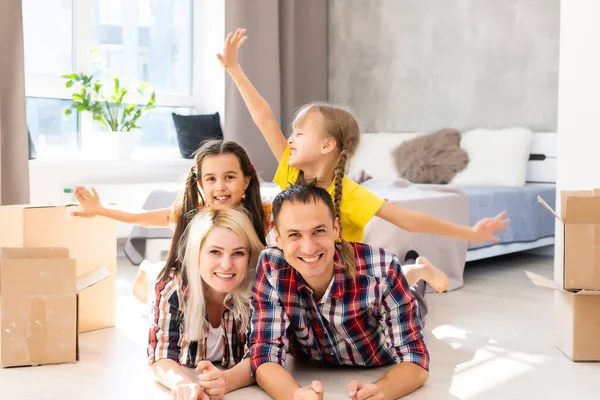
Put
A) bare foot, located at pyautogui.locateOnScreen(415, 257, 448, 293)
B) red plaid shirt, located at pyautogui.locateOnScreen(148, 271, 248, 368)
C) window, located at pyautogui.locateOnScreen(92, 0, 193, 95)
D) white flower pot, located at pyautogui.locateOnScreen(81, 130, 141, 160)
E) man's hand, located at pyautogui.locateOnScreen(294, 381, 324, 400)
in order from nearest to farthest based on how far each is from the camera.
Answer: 1. man's hand, located at pyautogui.locateOnScreen(294, 381, 324, 400)
2. red plaid shirt, located at pyautogui.locateOnScreen(148, 271, 248, 368)
3. bare foot, located at pyautogui.locateOnScreen(415, 257, 448, 293)
4. white flower pot, located at pyautogui.locateOnScreen(81, 130, 141, 160)
5. window, located at pyautogui.locateOnScreen(92, 0, 193, 95)

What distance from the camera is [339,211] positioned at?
2229 mm

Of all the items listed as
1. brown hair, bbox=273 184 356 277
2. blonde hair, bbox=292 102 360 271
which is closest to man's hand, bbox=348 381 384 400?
brown hair, bbox=273 184 356 277

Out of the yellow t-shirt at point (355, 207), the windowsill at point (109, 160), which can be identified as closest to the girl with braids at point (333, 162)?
the yellow t-shirt at point (355, 207)

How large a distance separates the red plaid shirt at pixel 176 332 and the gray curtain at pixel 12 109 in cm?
195

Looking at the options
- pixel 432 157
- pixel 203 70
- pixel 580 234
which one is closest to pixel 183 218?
pixel 580 234

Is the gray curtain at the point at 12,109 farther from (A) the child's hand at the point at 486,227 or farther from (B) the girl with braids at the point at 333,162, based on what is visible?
(A) the child's hand at the point at 486,227

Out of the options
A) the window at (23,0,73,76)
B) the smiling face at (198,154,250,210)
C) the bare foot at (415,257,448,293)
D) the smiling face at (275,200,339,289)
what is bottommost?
the bare foot at (415,257,448,293)

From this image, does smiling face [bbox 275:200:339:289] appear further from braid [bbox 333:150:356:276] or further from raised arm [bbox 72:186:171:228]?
raised arm [bbox 72:186:171:228]

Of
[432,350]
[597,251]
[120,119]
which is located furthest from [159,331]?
[120,119]

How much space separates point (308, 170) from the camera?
93.0 inches

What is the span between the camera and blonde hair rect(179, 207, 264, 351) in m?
2.03

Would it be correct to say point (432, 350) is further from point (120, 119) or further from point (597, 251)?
point (120, 119)

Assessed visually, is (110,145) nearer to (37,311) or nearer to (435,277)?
(37,311)

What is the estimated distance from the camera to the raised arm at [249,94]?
94.2 inches
